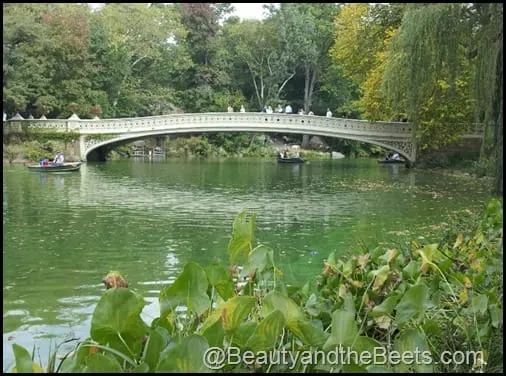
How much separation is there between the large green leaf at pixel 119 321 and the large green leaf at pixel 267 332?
0.35 metres

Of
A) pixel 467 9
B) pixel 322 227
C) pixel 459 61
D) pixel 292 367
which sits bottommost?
pixel 322 227

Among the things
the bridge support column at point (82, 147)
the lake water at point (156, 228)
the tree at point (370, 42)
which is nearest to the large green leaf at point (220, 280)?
the lake water at point (156, 228)

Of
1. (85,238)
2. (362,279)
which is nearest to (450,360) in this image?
(362,279)

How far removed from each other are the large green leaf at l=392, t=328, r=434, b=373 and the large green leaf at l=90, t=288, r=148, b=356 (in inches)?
30.1

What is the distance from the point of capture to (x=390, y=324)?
218cm

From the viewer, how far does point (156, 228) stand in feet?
30.5

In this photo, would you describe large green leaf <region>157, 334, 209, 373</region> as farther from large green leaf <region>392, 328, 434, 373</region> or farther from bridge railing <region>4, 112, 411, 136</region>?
bridge railing <region>4, 112, 411, 136</region>

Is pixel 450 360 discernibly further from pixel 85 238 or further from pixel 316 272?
pixel 85 238

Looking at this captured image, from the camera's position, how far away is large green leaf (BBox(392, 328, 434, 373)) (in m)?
1.79

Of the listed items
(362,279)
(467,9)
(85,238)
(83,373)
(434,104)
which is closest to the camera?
(83,373)

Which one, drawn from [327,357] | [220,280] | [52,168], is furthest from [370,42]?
[327,357]

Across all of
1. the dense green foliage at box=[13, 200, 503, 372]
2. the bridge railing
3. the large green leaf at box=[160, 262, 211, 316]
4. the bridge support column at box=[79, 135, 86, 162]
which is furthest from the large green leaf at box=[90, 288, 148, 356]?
the bridge support column at box=[79, 135, 86, 162]

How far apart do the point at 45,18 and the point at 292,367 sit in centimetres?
2793

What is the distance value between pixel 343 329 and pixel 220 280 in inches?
32.1
